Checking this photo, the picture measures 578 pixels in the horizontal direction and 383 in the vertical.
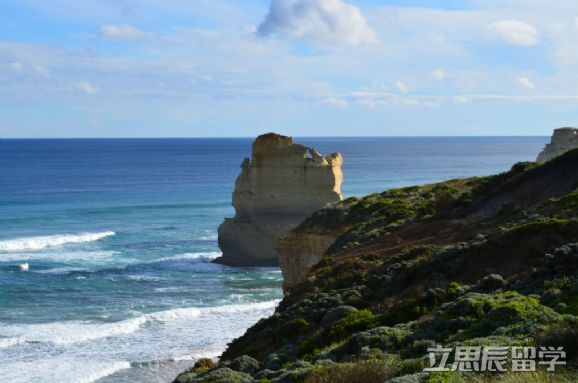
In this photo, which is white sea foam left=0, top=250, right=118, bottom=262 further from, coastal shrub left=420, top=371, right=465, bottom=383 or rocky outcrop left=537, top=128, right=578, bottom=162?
coastal shrub left=420, top=371, right=465, bottom=383

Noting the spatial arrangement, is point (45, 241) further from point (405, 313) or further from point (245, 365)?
point (405, 313)

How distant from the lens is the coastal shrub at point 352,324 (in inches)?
542

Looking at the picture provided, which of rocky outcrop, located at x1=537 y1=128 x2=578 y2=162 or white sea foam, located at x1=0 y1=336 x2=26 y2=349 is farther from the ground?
rocky outcrop, located at x1=537 y1=128 x2=578 y2=162

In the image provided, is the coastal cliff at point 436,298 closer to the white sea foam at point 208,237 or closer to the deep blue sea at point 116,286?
the deep blue sea at point 116,286

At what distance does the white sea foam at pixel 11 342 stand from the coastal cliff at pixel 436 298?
13.0 m

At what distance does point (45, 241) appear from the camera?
2163 inches

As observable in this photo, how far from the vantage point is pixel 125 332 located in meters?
30.2

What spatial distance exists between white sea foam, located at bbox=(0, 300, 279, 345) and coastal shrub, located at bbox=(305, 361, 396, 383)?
20.6m

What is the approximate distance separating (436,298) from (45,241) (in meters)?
45.6

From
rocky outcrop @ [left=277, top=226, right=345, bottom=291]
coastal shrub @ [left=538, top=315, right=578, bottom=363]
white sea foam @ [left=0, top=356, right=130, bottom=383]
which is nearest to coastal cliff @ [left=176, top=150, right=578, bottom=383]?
coastal shrub @ [left=538, top=315, right=578, bottom=363]

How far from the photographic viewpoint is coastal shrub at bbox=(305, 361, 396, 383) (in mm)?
9586

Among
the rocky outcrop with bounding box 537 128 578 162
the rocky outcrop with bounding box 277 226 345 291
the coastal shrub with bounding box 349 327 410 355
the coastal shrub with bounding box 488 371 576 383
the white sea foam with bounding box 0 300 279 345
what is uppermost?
the rocky outcrop with bounding box 537 128 578 162

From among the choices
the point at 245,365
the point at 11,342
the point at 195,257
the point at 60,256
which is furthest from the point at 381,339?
the point at 60,256

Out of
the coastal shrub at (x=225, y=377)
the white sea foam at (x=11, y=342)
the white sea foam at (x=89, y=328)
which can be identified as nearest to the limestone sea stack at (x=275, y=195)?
the white sea foam at (x=89, y=328)
